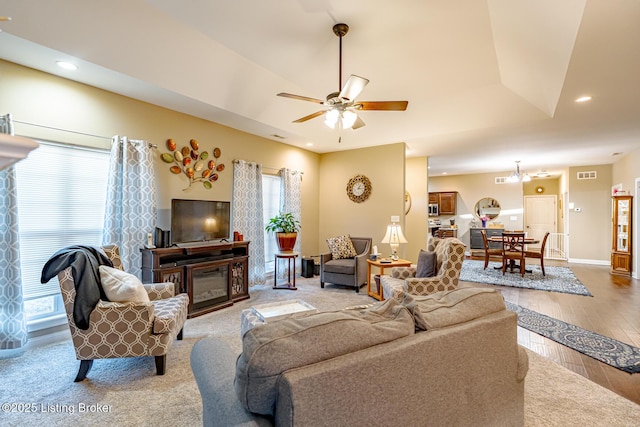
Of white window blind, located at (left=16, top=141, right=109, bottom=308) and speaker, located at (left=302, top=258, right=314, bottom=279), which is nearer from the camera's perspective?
white window blind, located at (left=16, top=141, right=109, bottom=308)

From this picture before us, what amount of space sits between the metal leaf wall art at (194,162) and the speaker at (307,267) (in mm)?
2489

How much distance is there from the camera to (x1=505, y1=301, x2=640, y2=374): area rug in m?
2.75

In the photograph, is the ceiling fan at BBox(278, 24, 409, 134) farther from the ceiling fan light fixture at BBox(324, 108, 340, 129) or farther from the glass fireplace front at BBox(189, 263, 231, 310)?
the glass fireplace front at BBox(189, 263, 231, 310)

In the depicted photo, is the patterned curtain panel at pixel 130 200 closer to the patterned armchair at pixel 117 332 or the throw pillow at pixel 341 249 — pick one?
the patterned armchair at pixel 117 332

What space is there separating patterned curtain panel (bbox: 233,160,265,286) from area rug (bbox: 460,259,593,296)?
415 cm

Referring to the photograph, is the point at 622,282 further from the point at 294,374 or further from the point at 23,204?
the point at 23,204

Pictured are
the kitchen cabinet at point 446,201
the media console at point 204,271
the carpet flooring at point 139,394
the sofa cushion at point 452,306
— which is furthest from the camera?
the kitchen cabinet at point 446,201

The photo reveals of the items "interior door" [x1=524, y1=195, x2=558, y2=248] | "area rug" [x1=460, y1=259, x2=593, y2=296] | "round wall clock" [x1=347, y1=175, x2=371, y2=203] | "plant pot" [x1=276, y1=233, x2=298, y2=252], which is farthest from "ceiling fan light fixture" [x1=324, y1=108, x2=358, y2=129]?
"interior door" [x1=524, y1=195, x2=558, y2=248]

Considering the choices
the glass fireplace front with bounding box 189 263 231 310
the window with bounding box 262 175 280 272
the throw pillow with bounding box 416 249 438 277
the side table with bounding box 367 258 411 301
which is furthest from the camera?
the window with bounding box 262 175 280 272

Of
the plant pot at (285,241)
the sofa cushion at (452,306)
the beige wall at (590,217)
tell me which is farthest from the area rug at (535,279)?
the sofa cushion at (452,306)

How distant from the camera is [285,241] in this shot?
17.8ft

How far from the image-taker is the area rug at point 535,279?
5.38 meters

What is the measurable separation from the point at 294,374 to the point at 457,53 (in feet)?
13.3

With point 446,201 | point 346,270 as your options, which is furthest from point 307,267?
point 446,201
